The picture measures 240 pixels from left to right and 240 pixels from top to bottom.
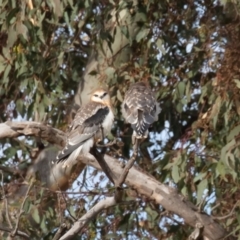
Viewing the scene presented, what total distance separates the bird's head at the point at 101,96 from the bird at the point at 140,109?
22 cm

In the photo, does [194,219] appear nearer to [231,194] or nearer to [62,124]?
[231,194]

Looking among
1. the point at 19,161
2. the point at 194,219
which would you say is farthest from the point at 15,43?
the point at 194,219

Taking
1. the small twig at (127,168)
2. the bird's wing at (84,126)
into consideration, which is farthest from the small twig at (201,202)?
the small twig at (127,168)

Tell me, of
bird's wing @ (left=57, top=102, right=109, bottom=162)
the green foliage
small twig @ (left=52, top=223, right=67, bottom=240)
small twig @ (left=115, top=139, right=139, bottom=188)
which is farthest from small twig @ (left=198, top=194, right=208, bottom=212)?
small twig @ (left=52, top=223, right=67, bottom=240)

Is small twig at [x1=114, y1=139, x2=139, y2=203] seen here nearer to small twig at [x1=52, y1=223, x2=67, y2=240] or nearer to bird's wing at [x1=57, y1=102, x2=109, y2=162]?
small twig at [x1=52, y1=223, x2=67, y2=240]

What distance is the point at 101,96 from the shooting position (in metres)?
6.77

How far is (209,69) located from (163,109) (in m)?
0.54

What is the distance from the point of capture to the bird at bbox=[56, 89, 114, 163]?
6.08m

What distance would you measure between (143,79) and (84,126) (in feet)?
3.77

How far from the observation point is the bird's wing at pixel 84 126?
6.09m

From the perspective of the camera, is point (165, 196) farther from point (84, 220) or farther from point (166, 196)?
point (84, 220)

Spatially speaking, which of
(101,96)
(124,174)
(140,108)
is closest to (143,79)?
(101,96)

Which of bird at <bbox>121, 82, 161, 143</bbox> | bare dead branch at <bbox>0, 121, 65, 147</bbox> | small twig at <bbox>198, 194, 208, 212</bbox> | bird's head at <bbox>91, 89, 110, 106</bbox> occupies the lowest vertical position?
small twig at <bbox>198, 194, 208, 212</bbox>

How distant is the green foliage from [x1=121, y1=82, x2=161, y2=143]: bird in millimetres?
554
